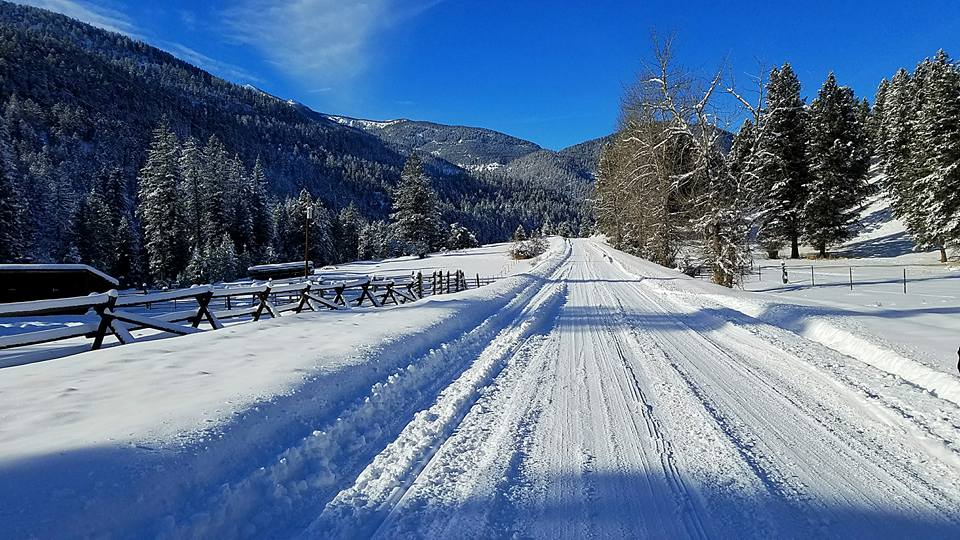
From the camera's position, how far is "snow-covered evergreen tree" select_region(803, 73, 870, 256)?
1258 inches

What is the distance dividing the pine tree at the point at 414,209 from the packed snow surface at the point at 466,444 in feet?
180

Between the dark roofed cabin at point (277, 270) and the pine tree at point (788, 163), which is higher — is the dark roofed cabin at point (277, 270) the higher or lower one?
the lower one

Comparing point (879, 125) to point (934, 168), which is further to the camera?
point (879, 125)

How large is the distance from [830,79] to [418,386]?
1849 inches

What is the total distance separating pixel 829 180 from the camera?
3189 centimetres

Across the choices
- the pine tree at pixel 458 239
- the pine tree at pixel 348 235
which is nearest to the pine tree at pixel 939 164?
the pine tree at pixel 348 235

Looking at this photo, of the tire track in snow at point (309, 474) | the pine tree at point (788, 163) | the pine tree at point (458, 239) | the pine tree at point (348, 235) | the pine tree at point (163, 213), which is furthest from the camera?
A: the pine tree at point (458, 239)

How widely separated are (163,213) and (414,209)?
1132 inches

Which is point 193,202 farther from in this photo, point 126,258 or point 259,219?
point 126,258

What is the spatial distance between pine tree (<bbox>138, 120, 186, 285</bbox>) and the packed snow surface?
144ft

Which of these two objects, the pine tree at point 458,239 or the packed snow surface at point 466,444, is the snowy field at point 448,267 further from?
the packed snow surface at point 466,444

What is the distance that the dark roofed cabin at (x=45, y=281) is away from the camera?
17.5m

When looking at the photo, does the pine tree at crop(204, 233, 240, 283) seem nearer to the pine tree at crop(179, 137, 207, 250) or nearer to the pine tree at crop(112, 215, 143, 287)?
the pine tree at crop(179, 137, 207, 250)

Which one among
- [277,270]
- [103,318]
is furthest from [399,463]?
[277,270]
